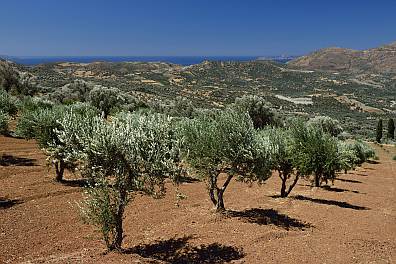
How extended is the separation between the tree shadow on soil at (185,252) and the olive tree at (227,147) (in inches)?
158

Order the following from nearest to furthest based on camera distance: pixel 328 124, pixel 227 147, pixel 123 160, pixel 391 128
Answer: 1. pixel 123 160
2. pixel 227 147
3. pixel 328 124
4. pixel 391 128

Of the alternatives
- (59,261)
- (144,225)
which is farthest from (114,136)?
(144,225)

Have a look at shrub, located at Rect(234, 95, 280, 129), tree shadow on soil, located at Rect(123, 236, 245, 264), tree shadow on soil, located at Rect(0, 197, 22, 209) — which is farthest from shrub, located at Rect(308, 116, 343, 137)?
tree shadow on soil, located at Rect(123, 236, 245, 264)

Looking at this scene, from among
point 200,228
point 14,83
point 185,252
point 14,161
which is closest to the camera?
point 185,252

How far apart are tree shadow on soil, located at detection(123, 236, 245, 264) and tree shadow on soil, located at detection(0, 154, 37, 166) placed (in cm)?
1816

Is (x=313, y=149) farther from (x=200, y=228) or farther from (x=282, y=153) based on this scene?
(x=200, y=228)

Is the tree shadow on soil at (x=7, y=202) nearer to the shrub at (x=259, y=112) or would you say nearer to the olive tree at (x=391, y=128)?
the shrub at (x=259, y=112)

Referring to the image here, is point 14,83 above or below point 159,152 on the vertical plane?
below

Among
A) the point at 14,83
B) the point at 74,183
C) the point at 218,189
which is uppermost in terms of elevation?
the point at 14,83

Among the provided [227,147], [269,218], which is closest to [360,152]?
[269,218]

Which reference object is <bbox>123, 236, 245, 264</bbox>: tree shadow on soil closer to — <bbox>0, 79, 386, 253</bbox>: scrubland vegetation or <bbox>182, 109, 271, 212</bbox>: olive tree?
<bbox>0, 79, 386, 253</bbox>: scrubland vegetation

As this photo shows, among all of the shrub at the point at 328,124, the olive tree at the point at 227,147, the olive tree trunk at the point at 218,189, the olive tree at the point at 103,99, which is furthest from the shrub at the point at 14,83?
the olive tree at the point at 227,147

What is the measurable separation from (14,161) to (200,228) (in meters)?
19.3

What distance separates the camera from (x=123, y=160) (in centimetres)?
1408
